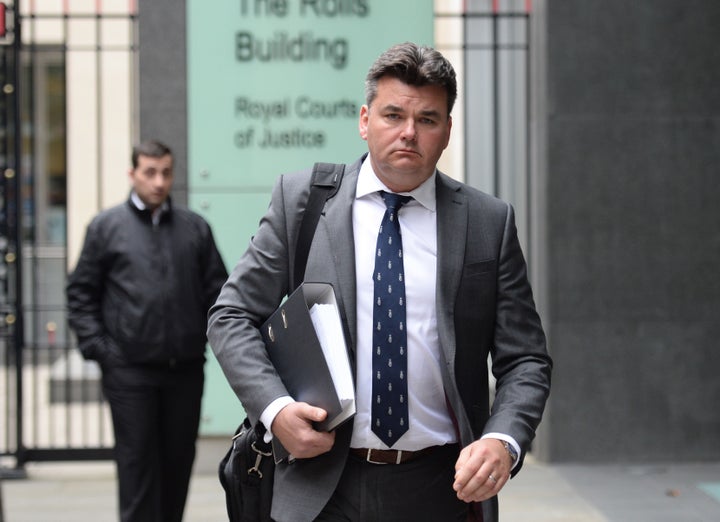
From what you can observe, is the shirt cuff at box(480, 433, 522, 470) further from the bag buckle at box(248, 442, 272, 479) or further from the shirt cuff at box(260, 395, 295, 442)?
the bag buckle at box(248, 442, 272, 479)

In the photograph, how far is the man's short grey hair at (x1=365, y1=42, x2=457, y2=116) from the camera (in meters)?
2.87

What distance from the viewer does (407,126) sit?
9.43ft

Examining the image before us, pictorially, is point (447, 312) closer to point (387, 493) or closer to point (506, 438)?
point (506, 438)

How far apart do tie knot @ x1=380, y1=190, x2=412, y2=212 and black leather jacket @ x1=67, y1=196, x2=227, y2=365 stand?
2694mm

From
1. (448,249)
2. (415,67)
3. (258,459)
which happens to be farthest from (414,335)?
(415,67)

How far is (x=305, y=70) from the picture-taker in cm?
766

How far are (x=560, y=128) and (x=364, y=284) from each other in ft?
16.3

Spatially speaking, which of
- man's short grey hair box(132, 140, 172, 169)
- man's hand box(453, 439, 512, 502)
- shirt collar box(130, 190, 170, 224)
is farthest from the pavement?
man's hand box(453, 439, 512, 502)

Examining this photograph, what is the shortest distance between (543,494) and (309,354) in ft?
15.3

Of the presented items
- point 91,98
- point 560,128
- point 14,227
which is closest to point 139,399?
point 14,227

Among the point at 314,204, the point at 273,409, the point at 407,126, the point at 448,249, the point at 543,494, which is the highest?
the point at 407,126

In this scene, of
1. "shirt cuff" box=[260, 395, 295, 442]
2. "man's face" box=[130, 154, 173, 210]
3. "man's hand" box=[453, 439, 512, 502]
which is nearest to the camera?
"man's hand" box=[453, 439, 512, 502]

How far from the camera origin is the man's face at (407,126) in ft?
9.45

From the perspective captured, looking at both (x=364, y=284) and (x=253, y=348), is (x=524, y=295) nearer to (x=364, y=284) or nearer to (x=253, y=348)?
(x=364, y=284)
